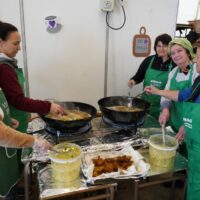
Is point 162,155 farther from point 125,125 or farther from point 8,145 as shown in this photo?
point 8,145

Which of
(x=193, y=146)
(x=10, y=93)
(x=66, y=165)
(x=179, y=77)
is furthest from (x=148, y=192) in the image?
(x=10, y=93)

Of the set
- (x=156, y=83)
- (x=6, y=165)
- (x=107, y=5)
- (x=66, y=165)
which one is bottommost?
(x=6, y=165)

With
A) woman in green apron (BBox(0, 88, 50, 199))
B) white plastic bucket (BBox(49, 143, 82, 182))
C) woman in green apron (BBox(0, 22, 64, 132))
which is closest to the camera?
woman in green apron (BBox(0, 88, 50, 199))

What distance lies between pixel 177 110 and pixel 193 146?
0.45 metres

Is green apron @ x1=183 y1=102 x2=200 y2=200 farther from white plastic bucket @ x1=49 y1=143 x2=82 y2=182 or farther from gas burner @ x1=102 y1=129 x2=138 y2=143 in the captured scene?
white plastic bucket @ x1=49 y1=143 x2=82 y2=182

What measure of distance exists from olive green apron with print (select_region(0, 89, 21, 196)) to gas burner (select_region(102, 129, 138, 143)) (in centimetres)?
59

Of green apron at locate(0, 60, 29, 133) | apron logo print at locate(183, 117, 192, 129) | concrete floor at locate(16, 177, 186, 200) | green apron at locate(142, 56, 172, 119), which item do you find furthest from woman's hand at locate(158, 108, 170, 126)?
green apron at locate(0, 60, 29, 133)

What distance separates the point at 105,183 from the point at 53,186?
264mm

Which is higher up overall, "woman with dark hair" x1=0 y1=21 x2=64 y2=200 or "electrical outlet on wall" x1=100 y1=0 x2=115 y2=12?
"electrical outlet on wall" x1=100 y1=0 x2=115 y2=12

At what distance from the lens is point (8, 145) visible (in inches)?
40.1

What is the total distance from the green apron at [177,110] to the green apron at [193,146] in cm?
34

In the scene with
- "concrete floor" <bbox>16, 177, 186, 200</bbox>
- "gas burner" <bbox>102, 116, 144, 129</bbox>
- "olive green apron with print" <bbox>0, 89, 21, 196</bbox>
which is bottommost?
"concrete floor" <bbox>16, 177, 186, 200</bbox>

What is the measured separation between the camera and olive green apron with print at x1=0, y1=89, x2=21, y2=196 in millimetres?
1282

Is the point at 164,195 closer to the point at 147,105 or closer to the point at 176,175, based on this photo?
the point at 176,175
